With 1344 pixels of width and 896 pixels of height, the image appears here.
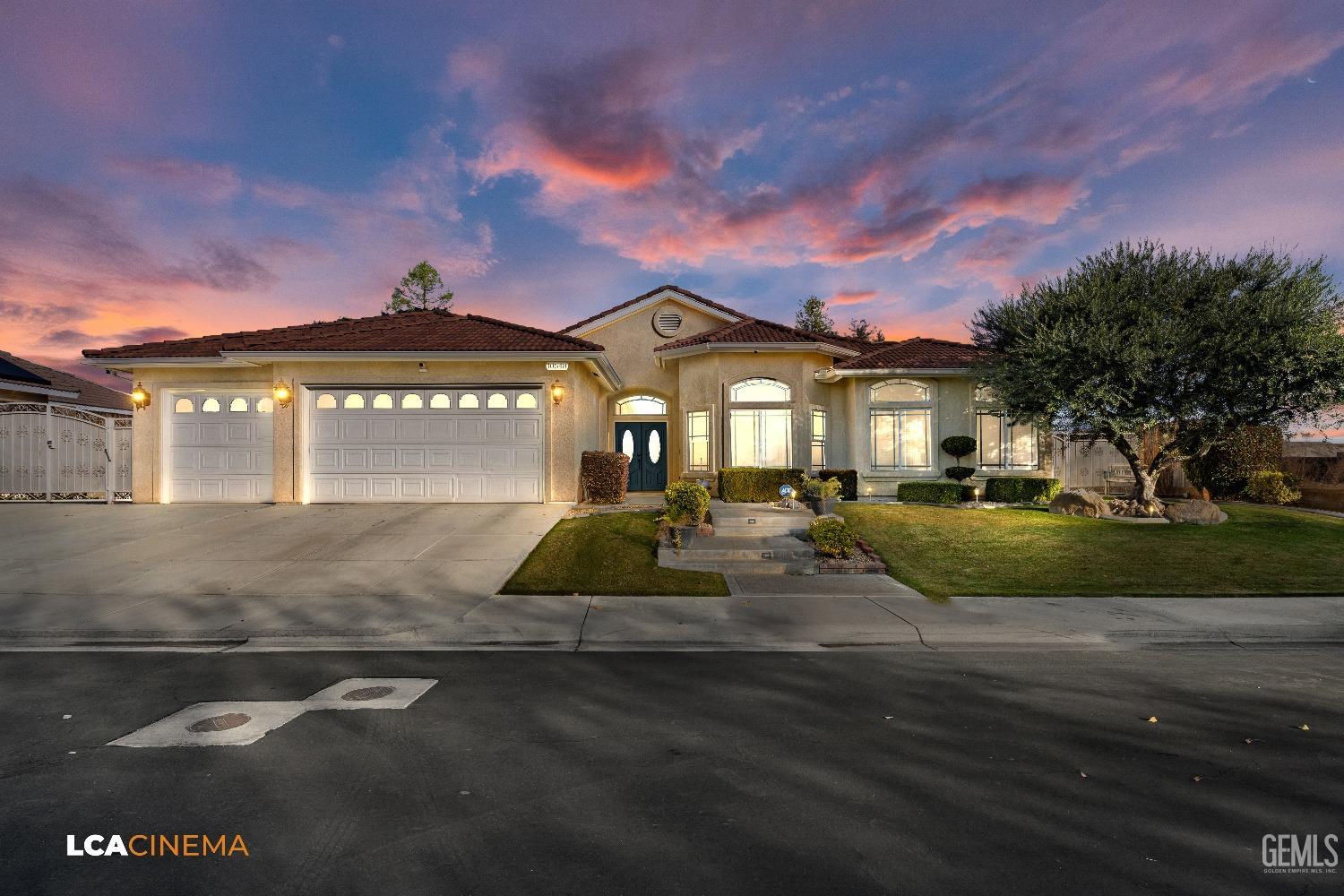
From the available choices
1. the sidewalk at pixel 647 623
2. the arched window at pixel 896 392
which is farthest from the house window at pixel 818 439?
the sidewalk at pixel 647 623

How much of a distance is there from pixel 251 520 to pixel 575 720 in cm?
1123

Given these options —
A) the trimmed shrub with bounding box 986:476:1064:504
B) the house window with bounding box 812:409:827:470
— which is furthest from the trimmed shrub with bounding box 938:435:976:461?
the house window with bounding box 812:409:827:470

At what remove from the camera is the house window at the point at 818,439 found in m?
17.7

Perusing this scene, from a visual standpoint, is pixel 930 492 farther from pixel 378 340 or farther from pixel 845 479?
pixel 378 340

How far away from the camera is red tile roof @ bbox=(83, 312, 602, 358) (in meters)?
14.7

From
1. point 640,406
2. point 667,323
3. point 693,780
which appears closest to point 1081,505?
point 640,406

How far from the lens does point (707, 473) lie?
686 inches

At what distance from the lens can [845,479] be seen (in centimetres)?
1697

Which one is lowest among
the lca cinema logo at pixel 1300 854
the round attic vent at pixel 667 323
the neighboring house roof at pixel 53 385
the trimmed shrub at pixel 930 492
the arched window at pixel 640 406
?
the lca cinema logo at pixel 1300 854

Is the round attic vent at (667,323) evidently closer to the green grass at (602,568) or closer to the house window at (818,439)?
the house window at (818,439)

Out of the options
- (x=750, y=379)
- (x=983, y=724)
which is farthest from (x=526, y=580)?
(x=750, y=379)

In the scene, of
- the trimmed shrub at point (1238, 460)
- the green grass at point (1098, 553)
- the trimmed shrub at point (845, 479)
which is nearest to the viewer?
the green grass at point (1098, 553)

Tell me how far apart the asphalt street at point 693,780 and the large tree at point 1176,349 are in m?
9.37

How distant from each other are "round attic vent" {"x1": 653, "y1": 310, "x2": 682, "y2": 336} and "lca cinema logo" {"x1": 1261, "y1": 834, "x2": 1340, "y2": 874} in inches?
731
